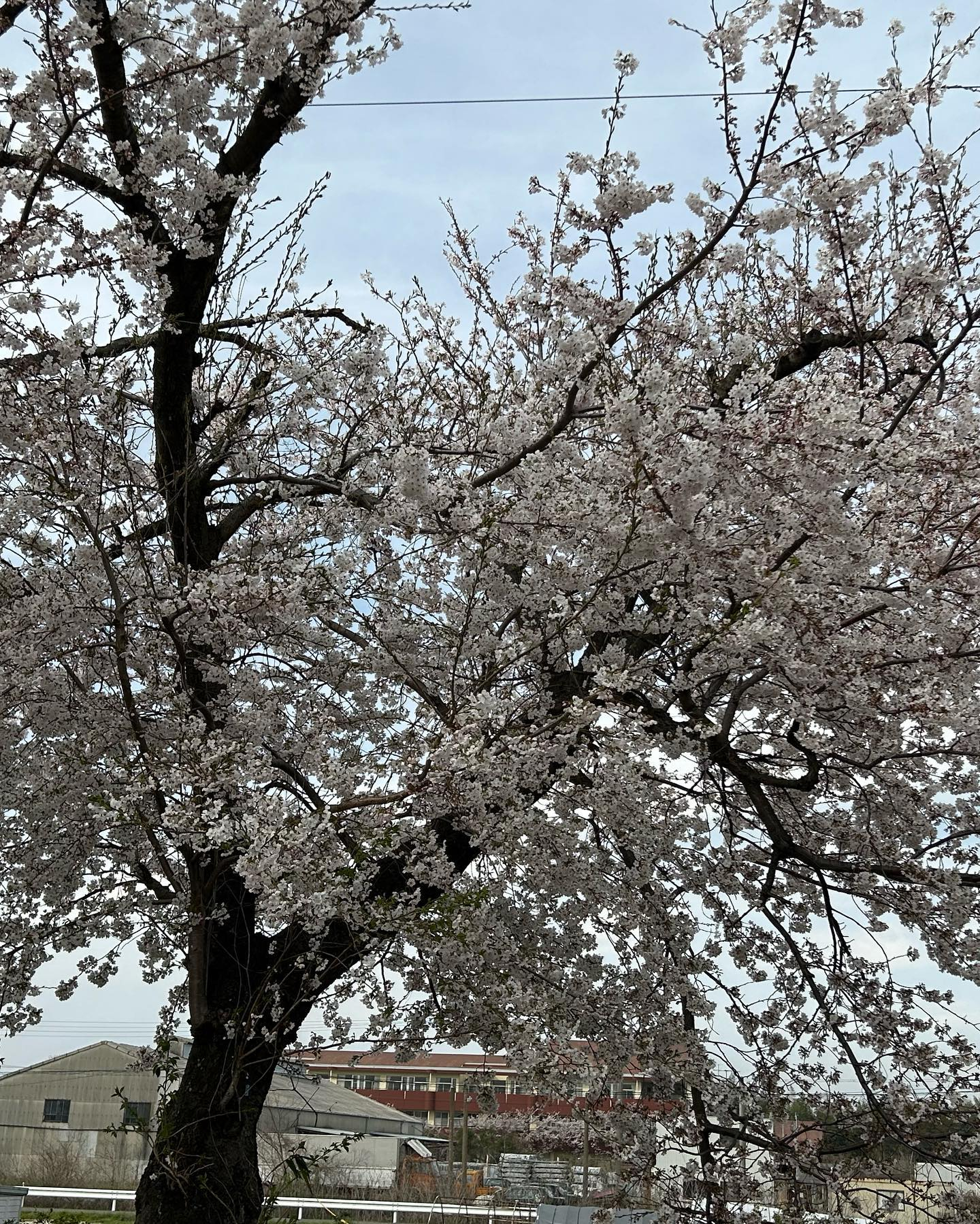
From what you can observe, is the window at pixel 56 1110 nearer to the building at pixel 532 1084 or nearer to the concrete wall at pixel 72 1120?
the concrete wall at pixel 72 1120

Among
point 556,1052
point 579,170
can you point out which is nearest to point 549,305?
point 579,170

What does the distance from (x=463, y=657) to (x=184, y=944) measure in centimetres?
208

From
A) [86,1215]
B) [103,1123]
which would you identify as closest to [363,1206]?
[86,1215]

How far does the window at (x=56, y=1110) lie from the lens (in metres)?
25.5

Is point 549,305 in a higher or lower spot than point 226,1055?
higher

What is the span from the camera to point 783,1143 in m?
Answer: 4.81

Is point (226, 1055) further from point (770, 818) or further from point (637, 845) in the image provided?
point (770, 818)

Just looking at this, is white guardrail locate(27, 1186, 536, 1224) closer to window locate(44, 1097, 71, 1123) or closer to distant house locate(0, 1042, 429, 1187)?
distant house locate(0, 1042, 429, 1187)

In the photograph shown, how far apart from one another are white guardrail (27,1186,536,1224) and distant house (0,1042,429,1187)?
27.7 inches

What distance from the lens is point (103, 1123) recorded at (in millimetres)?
24594

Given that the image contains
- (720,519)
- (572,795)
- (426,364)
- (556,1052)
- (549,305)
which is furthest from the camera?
(426,364)

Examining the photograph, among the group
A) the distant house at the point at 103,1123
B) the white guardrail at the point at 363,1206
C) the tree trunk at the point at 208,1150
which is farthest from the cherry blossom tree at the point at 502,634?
the distant house at the point at 103,1123

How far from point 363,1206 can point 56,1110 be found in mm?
18605

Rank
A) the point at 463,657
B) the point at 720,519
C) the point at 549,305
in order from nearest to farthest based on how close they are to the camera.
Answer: the point at 720,519 < the point at 463,657 < the point at 549,305
